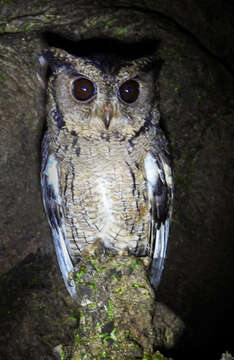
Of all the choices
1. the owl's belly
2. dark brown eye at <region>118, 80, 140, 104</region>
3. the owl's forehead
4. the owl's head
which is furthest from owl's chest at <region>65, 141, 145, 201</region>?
the owl's forehead

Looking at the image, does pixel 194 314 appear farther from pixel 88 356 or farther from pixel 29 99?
pixel 29 99

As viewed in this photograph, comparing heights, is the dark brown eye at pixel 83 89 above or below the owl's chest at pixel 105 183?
above

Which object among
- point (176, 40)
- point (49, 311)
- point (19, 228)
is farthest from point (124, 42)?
point (49, 311)

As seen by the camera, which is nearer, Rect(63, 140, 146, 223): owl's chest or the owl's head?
the owl's head

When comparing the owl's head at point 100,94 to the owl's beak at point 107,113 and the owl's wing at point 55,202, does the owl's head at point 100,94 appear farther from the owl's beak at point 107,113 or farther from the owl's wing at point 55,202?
the owl's wing at point 55,202

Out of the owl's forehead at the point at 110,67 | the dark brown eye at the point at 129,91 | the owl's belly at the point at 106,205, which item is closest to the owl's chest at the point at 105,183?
the owl's belly at the point at 106,205

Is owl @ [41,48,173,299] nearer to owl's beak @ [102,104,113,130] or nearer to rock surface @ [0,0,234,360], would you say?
owl's beak @ [102,104,113,130]
